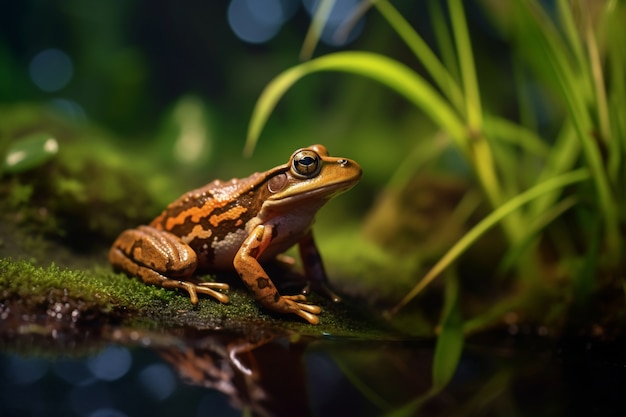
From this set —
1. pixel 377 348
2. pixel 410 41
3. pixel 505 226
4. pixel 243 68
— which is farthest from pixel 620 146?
pixel 243 68

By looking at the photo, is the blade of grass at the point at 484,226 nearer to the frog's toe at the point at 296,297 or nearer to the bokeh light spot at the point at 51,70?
the frog's toe at the point at 296,297

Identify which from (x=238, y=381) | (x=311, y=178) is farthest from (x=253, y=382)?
(x=311, y=178)

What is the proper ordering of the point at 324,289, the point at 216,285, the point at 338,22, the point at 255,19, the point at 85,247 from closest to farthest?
the point at 216,285
the point at 324,289
the point at 85,247
the point at 338,22
the point at 255,19

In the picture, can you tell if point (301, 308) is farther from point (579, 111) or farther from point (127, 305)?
point (579, 111)

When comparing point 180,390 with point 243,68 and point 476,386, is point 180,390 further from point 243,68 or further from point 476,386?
point 243,68

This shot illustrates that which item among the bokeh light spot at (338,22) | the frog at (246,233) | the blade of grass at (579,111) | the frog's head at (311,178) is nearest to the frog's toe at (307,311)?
the frog at (246,233)
